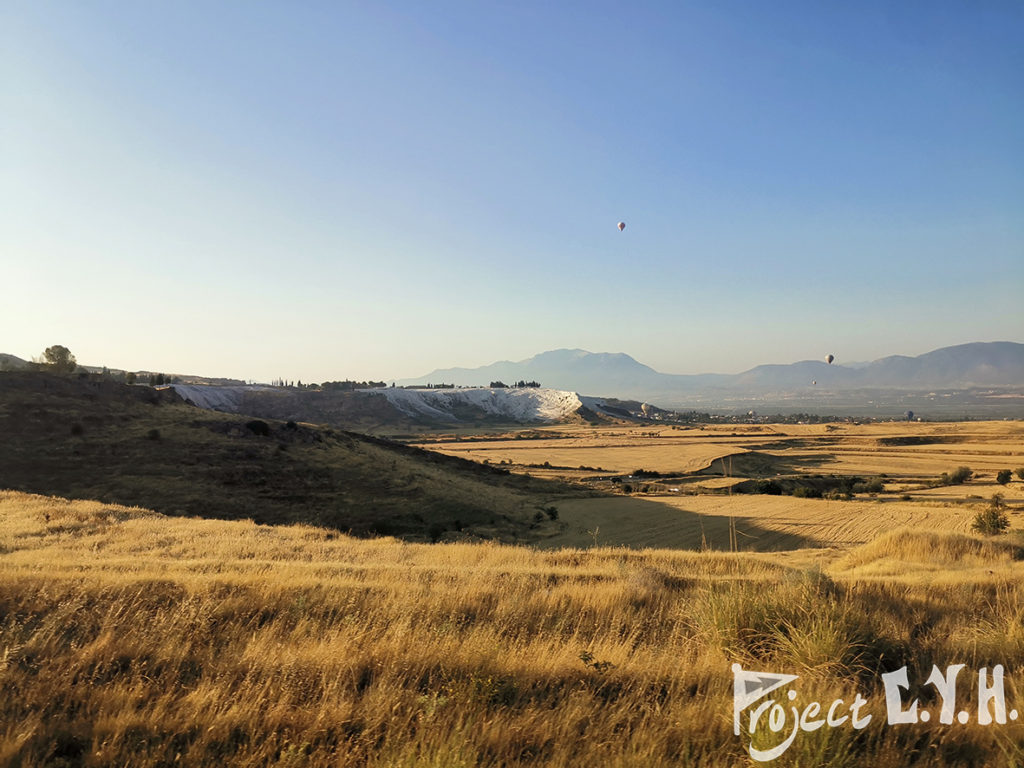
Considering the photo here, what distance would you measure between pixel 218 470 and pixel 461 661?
36698mm

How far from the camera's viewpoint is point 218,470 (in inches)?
1449

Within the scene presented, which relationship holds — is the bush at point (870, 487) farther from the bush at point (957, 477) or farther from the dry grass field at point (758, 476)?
the bush at point (957, 477)

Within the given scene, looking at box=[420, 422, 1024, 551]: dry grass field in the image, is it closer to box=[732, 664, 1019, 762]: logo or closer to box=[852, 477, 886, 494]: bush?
box=[852, 477, 886, 494]: bush

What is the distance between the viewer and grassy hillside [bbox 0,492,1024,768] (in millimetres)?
4746

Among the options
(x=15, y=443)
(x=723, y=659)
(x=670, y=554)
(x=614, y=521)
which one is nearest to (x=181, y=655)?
(x=723, y=659)

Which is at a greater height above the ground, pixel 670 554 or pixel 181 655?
pixel 181 655

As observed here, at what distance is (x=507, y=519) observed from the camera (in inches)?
1427

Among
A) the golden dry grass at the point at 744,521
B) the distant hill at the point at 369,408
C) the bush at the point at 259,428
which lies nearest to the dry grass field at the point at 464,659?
the golden dry grass at the point at 744,521

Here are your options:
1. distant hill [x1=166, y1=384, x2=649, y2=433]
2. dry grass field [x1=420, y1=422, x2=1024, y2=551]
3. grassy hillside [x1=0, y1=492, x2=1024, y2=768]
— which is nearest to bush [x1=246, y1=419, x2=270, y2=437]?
dry grass field [x1=420, y1=422, x2=1024, y2=551]

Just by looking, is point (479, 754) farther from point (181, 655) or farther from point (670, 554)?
point (670, 554)

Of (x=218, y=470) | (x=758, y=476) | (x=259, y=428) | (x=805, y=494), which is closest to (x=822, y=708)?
(x=218, y=470)

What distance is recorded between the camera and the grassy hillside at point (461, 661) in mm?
4746

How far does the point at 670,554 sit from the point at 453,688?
39.2 feet

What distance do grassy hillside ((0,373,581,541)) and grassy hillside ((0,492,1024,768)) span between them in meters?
22.6
